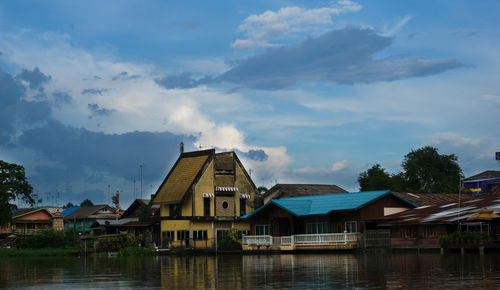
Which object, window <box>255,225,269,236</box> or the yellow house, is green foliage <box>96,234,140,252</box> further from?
window <box>255,225,269,236</box>

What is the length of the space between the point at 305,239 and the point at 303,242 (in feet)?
1.02

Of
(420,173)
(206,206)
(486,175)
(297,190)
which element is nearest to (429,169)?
(420,173)

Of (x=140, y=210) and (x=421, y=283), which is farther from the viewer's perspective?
(x=140, y=210)

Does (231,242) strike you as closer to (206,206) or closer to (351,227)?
(206,206)

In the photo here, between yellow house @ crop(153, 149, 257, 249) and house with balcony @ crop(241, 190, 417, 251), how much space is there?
9408 millimetres

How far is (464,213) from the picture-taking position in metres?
42.5

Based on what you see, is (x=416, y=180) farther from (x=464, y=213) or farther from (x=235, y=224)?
(x=464, y=213)

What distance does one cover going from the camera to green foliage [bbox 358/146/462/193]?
10625 cm

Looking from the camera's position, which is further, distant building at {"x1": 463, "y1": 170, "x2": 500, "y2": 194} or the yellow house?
distant building at {"x1": 463, "y1": 170, "x2": 500, "y2": 194}

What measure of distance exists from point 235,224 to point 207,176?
690 cm

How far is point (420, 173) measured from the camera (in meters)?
110

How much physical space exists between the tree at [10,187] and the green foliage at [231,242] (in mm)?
26466

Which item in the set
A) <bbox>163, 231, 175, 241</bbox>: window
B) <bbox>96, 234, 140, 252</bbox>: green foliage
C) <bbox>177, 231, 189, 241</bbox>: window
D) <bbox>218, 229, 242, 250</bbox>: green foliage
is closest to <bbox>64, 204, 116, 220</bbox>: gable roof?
<bbox>163, 231, 175, 241</bbox>: window

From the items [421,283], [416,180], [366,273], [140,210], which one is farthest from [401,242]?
[416,180]
